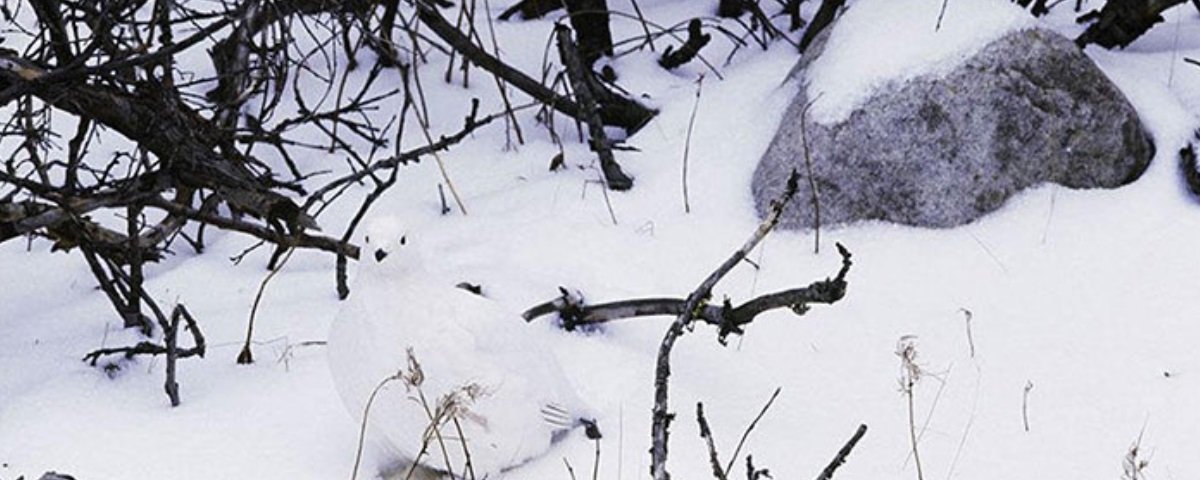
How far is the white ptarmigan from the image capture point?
319 cm

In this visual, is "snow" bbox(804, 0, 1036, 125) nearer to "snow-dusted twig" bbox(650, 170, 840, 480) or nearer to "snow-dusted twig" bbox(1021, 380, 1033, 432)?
"snow-dusted twig" bbox(1021, 380, 1033, 432)

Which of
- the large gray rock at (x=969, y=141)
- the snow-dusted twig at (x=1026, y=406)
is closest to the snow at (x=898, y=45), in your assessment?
the large gray rock at (x=969, y=141)

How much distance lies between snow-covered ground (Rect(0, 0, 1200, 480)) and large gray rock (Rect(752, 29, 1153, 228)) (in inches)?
2.3

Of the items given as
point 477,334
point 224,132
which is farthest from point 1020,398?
point 224,132

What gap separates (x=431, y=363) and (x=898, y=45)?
5.71ft

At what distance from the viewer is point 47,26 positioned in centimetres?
396

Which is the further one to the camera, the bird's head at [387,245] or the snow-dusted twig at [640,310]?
the snow-dusted twig at [640,310]

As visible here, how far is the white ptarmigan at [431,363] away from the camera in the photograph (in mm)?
3186

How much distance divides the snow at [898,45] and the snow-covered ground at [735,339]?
0.04m

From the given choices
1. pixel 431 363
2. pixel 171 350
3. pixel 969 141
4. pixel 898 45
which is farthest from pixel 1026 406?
pixel 171 350

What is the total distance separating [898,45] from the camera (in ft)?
14.4

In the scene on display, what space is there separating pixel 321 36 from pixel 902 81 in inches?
80.7

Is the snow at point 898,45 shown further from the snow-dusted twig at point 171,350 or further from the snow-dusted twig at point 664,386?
the snow-dusted twig at point 664,386

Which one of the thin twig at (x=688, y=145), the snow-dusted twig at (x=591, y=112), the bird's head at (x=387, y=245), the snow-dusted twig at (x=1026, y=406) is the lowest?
the snow-dusted twig at (x=1026, y=406)
